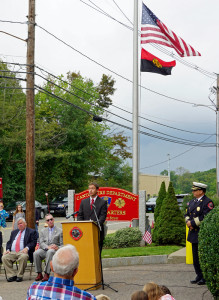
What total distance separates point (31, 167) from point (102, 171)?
3909 centimetres

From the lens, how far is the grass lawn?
43.8 feet

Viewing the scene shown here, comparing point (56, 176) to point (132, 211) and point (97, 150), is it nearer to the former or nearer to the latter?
point (97, 150)

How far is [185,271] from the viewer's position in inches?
440

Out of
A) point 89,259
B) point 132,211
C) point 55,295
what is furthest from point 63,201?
point 55,295

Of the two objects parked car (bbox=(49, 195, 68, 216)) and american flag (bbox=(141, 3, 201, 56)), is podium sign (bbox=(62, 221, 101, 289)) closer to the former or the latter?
american flag (bbox=(141, 3, 201, 56))

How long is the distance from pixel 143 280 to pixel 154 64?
10.1 metres

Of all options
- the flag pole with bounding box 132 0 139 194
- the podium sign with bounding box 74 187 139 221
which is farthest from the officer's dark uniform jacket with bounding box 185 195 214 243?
the flag pole with bounding box 132 0 139 194

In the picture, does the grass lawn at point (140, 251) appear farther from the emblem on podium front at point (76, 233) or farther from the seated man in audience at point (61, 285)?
the seated man in audience at point (61, 285)

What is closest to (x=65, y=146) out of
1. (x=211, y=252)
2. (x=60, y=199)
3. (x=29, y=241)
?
(x=60, y=199)

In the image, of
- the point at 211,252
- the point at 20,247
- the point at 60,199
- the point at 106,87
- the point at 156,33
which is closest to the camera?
the point at 211,252

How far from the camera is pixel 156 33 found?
1852cm

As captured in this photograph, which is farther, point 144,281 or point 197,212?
point 144,281

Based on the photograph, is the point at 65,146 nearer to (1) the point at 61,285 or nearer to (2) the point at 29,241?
(2) the point at 29,241

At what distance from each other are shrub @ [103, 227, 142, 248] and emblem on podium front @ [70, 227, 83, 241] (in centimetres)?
615
